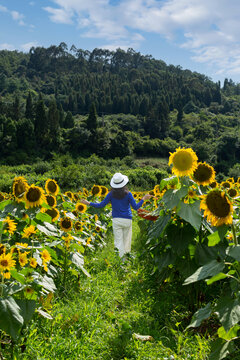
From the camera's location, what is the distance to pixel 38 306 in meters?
2.54

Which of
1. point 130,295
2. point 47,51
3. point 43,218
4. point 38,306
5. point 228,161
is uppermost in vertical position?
point 47,51

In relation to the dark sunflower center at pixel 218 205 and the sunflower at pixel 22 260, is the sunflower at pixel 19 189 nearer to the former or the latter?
the sunflower at pixel 22 260

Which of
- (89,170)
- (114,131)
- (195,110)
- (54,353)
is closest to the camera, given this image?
(54,353)

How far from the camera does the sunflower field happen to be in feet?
6.13

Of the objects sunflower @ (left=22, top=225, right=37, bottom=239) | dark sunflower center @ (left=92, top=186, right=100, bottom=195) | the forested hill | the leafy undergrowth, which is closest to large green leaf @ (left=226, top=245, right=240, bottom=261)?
the leafy undergrowth

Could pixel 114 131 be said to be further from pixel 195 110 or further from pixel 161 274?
pixel 161 274

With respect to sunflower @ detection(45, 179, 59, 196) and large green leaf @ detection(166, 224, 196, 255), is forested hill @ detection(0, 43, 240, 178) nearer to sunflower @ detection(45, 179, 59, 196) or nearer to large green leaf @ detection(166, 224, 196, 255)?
sunflower @ detection(45, 179, 59, 196)

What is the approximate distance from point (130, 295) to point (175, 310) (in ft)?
1.74

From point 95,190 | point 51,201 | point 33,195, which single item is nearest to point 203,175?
point 33,195

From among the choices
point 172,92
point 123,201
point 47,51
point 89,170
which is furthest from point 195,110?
point 123,201

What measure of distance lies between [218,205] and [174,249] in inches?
33.1

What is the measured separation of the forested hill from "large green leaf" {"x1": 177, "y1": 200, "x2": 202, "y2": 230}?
3735cm

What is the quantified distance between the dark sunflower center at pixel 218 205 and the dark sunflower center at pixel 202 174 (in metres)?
0.75

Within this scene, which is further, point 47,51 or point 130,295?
point 47,51
